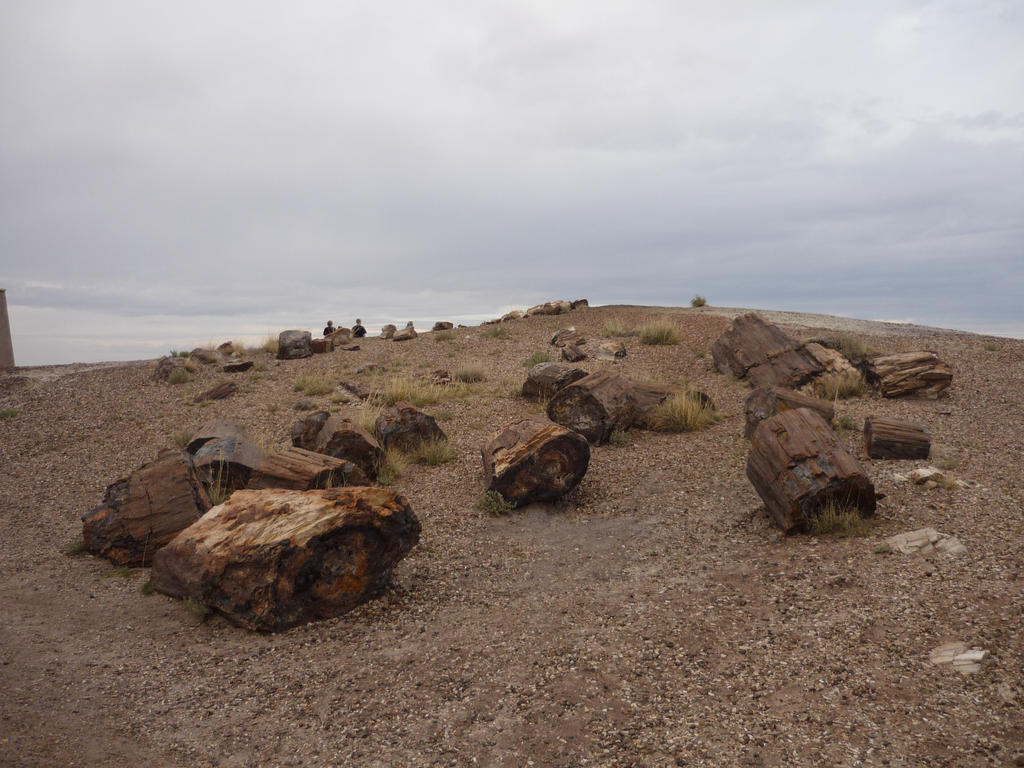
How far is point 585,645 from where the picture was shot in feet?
16.0

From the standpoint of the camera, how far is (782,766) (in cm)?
347

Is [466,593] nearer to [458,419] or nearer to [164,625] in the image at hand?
[164,625]

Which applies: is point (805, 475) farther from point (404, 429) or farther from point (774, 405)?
point (404, 429)

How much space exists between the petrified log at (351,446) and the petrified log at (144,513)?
82.7 inches

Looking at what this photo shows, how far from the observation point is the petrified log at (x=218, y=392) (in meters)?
15.3

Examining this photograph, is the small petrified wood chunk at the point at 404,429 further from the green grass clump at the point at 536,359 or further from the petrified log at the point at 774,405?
the green grass clump at the point at 536,359

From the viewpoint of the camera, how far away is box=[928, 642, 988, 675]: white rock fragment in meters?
4.09

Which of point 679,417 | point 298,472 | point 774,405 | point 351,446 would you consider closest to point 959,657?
point 774,405

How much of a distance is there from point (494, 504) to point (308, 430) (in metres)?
4.09

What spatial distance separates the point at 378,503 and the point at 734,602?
3327 millimetres

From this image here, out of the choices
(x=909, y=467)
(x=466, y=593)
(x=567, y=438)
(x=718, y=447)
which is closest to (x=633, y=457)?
(x=718, y=447)

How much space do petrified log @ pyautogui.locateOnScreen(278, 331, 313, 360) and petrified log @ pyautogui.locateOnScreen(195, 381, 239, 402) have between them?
16.6 ft

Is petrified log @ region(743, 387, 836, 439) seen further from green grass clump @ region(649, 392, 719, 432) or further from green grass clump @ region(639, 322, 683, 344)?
green grass clump @ region(639, 322, 683, 344)

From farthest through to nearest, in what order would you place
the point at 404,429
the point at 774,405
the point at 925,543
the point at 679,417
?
the point at 679,417
the point at 404,429
the point at 774,405
the point at 925,543
